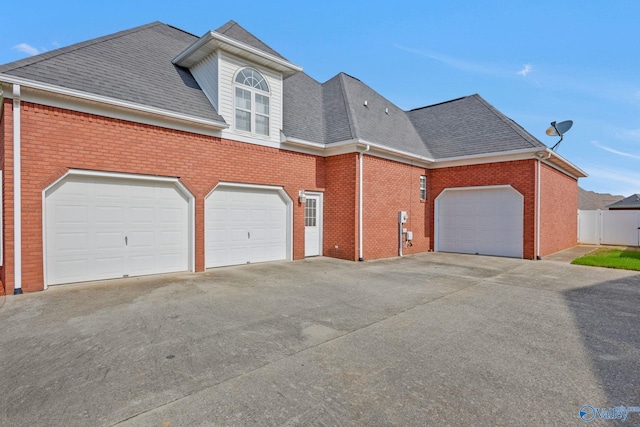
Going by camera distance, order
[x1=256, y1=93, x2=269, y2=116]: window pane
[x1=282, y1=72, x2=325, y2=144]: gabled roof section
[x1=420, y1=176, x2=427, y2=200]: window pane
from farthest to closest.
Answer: [x1=420, y1=176, x2=427, y2=200]: window pane
[x1=282, y1=72, x2=325, y2=144]: gabled roof section
[x1=256, y1=93, x2=269, y2=116]: window pane

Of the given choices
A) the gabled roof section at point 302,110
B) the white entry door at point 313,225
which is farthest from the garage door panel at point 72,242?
the white entry door at point 313,225

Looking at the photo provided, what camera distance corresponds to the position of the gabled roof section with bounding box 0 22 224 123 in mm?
6918

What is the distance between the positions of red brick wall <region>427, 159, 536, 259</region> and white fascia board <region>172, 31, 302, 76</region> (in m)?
7.87

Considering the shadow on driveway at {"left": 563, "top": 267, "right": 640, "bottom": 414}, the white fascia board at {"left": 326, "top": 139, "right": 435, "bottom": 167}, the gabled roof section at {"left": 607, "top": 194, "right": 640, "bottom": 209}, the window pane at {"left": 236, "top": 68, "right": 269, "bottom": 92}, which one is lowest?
the shadow on driveway at {"left": 563, "top": 267, "right": 640, "bottom": 414}

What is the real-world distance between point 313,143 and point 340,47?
332 centimetres

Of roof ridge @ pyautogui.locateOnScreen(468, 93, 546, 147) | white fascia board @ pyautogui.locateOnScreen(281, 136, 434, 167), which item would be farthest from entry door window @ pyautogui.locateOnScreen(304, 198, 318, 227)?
roof ridge @ pyautogui.locateOnScreen(468, 93, 546, 147)

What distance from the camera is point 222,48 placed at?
29.9 feet

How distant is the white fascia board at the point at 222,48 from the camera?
347 inches

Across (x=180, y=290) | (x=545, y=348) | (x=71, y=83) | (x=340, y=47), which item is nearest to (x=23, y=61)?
(x=71, y=83)

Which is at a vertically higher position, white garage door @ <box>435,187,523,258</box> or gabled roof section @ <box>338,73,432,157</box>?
gabled roof section @ <box>338,73,432,157</box>

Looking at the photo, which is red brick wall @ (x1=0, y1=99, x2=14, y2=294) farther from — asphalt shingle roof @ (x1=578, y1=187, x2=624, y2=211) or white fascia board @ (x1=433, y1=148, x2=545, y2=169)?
asphalt shingle roof @ (x1=578, y1=187, x2=624, y2=211)

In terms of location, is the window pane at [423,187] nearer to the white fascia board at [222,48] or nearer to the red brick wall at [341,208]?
the red brick wall at [341,208]

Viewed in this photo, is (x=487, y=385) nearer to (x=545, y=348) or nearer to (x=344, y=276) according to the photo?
(x=545, y=348)

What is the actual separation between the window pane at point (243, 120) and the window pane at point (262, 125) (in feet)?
1.06
